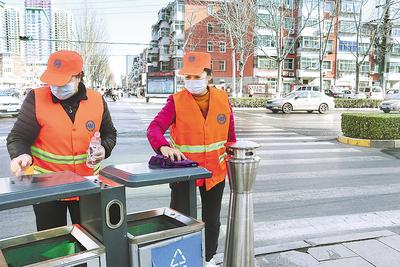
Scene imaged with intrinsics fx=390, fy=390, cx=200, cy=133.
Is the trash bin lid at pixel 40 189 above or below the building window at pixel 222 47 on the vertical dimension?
below

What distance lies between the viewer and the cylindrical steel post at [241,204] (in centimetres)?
238

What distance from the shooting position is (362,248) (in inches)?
139

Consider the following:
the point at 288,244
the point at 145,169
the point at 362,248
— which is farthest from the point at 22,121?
the point at 362,248

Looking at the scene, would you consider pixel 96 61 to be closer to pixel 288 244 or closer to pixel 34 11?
pixel 34 11

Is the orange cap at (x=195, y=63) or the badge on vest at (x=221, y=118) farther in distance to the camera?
the badge on vest at (x=221, y=118)

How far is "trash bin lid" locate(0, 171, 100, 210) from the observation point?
1431mm

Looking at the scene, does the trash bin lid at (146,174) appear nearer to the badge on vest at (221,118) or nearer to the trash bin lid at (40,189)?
the trash bin lid at (40,189)

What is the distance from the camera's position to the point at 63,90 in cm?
238

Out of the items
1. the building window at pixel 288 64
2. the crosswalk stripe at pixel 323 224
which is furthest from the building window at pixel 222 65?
the crosswalk stripe at pixel 323 224

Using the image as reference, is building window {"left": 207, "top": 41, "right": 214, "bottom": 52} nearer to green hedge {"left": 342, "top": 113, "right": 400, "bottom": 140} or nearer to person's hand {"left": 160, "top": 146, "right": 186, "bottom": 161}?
green hedge {"left": 342, "top": 113, "right": 400, "bottom": 140}

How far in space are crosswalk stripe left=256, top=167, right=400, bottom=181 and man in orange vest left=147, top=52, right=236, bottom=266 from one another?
375 cm

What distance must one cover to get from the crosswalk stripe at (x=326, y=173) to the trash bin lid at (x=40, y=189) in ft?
16.5

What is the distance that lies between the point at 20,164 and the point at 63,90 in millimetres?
504

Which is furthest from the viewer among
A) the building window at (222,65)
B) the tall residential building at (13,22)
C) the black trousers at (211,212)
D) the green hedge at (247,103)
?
the building window at (222,65)
